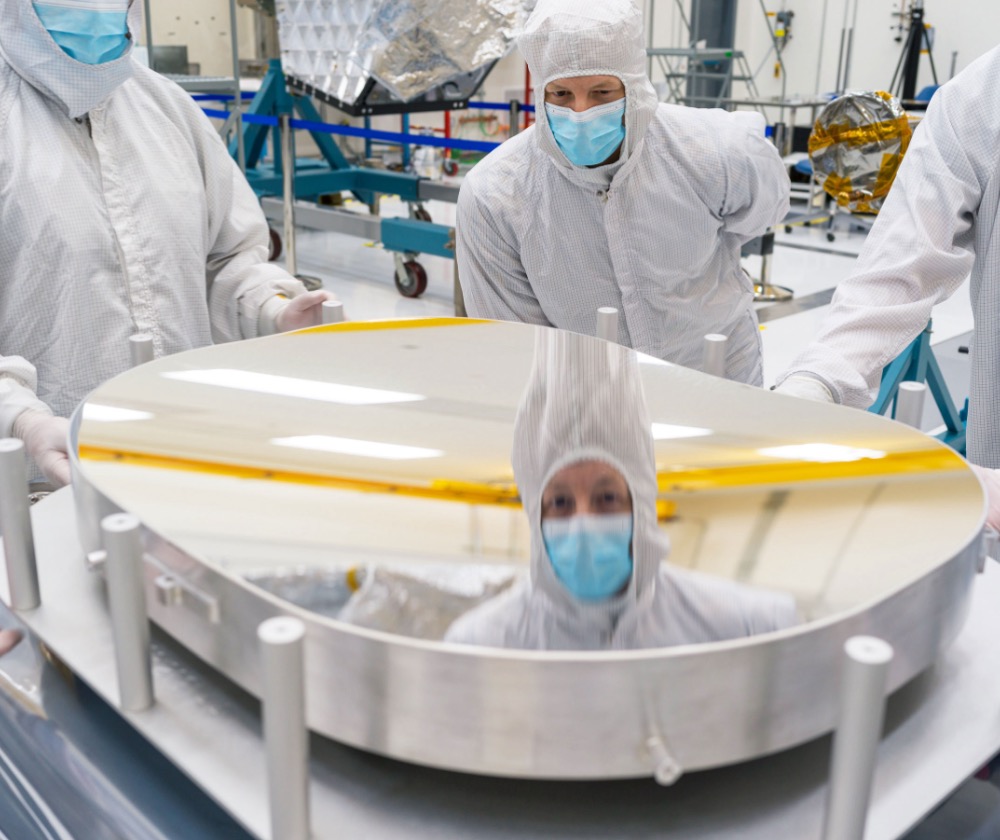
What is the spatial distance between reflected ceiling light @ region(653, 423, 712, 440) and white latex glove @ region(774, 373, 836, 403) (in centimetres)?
25

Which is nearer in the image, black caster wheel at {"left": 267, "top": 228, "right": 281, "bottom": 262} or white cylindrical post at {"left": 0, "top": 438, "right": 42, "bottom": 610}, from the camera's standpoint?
white cylindrical post at {"left": 0, "top": 438, "right": 42, "bottom": 610}

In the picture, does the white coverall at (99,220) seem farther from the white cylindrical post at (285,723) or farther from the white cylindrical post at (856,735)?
the white cylindrical post at (856,735)

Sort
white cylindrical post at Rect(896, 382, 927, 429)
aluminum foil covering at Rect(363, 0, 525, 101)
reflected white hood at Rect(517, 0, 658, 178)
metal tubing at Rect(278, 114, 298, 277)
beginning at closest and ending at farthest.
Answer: white cylindrical post at Rect(896, 382, 927, 429) → reflected white hood at Rect(517, 0, 658, 178) → aluminum foil covering at Rect(363, 0, 525, 101) → metal tubing at Rect(278, 114, 298, 277)

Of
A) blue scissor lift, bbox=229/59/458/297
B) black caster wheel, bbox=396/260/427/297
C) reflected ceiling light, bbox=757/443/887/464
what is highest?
reflected ceiling light, bbox=757/443/887/464

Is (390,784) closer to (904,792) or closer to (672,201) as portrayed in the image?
(904,792)

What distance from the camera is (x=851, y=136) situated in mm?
1999

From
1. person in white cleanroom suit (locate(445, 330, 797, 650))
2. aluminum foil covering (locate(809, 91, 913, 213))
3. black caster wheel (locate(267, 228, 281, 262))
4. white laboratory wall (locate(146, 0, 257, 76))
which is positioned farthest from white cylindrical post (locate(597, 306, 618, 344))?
white laboratory wall (locate(146, 0, 257, 76))

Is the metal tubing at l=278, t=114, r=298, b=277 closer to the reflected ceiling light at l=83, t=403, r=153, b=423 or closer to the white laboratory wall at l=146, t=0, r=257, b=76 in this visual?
the white laboratory wall at l=146, t=0, r=257, b=76

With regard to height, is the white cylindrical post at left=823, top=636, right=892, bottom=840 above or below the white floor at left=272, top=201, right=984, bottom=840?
above

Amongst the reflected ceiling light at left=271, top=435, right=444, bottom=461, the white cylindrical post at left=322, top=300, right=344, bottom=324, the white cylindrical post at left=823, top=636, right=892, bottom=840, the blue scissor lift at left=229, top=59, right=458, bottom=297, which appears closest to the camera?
the white cylindrical post at left=823, top=636, right=892, bottom=840

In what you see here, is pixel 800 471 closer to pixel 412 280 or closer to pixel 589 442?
pixel 589 442

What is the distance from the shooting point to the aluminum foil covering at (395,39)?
3.92 metres

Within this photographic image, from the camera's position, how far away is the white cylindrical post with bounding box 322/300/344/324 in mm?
1191

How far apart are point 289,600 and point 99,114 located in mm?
1050
